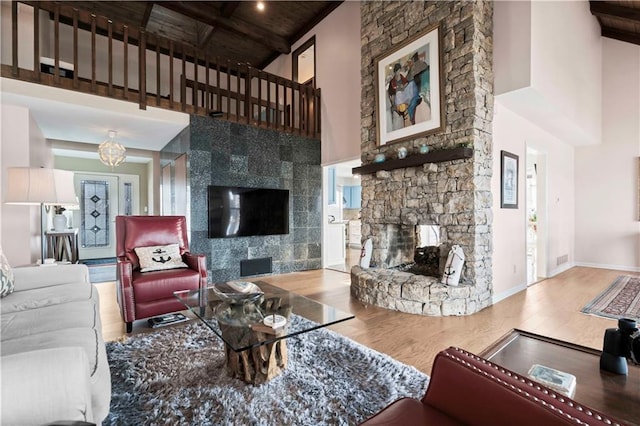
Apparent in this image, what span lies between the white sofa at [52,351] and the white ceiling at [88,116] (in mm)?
2419

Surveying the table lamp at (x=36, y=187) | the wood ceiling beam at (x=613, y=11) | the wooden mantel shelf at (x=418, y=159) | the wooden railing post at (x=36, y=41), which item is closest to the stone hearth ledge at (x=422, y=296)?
the wooden mantel shelf at (x=418, y=159)

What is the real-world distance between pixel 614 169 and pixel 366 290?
18.2 ft

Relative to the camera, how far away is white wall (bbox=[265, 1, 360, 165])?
532 centimetres

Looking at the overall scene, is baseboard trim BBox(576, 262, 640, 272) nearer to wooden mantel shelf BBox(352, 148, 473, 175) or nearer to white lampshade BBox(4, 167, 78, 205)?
wooden mantel shelf BBox(352, 148, 473, 175)

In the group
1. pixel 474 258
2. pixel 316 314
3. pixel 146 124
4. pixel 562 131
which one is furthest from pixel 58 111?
pixel 562 131

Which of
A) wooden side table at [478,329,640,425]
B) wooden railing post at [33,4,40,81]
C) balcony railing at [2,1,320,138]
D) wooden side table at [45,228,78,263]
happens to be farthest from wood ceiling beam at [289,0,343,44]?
wooden side table at [478,329,640,425]

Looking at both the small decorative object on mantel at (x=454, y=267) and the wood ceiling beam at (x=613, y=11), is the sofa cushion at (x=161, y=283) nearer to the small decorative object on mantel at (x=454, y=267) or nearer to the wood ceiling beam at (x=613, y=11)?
the small decorative object on mantel at (x=454, y=267)

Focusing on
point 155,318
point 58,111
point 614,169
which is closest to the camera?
point 155,318

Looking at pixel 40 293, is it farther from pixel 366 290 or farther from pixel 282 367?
A: pixel 366 290

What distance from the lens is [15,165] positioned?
3.63m

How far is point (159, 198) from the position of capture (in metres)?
6.87

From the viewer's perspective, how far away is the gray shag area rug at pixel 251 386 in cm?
154

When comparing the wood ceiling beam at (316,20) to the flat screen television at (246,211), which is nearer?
the flat screen television at (246,211)

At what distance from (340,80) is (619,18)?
15.0 feet
